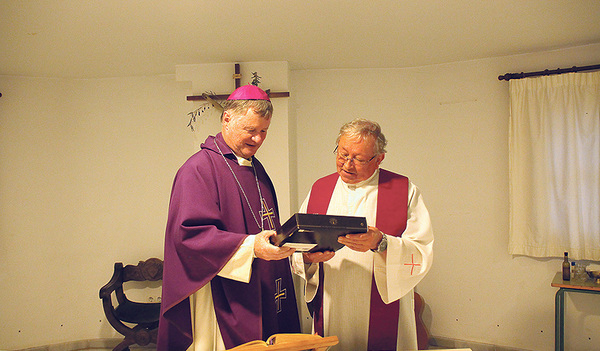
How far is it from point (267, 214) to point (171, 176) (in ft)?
10.7

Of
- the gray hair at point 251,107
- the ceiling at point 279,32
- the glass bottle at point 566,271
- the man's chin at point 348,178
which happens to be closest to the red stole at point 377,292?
the man's chin at point 348,178

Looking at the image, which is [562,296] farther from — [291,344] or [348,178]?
[291,344]

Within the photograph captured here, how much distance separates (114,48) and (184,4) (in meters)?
1.33

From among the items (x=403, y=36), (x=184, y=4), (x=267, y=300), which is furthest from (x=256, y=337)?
(x=403, y=36)

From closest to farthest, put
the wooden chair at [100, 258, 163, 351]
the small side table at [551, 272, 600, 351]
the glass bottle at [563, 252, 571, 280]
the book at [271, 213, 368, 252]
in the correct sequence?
the book at [271, 213, 368, 252], the small side table at [551, 272, 600, 351], the glass bottle at [563, 252, 571, 280], the wooden chair at [100, 258, 163, 351]

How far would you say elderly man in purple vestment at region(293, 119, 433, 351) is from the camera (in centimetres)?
219

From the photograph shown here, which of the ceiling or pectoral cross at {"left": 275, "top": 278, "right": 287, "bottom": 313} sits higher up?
the ceiling

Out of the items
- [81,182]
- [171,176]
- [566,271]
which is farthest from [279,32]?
[566,271]

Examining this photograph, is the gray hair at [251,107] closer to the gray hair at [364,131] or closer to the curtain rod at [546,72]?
the gray hair at [364,131]

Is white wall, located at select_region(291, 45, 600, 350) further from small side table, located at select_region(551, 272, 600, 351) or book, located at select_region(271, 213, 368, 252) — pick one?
book, located at select_region(271, 213, 368, 252)

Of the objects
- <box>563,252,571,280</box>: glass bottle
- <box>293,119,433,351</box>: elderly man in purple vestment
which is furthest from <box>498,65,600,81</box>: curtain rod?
<box>293,119,433,351</box>: elderly man in purple vestment

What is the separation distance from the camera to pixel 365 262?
225 centimetres

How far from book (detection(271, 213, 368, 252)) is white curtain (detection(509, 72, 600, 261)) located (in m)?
3.31

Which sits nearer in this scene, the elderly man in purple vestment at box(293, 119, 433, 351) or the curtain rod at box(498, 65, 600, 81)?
the elderly man in purple vestment at box(293, 119, 433, 351)
